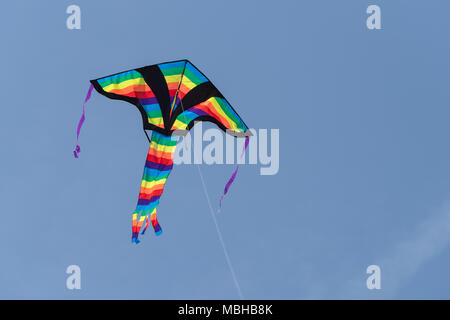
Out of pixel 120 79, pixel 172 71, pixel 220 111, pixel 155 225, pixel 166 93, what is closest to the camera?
pixel 172 71

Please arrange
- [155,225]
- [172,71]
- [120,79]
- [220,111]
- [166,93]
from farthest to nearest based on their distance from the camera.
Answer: [220,111], [155,225], [166,93], [120,79], [172,71]

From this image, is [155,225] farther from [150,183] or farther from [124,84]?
[124,84]

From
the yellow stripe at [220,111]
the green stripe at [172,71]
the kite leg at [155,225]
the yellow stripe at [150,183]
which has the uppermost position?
the green stripe at [172,71]

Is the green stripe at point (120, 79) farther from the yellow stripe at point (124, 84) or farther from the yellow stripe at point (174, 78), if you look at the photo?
the yellow stripe at point (174, 78)

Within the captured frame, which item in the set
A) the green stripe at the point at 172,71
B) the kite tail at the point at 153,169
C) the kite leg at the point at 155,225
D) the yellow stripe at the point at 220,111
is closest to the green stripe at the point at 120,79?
the green stripe at the point at 172,71

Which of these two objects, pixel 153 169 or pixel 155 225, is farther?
pixel 155 225

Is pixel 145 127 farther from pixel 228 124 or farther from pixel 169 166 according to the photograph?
pixel 228 124

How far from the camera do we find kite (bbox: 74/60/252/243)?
1002 centimetres

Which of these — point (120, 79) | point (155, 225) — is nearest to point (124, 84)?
point (120, 79)

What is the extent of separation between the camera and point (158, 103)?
10312mm

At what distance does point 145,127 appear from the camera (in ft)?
33.7

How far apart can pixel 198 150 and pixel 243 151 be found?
0.92 m

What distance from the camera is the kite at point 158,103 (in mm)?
10023
